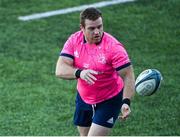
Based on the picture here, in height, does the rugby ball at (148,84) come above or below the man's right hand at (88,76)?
below

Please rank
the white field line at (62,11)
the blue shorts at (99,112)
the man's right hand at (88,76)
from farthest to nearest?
1. the white field line at (62,11)
2. the blue shorts at (99,112)
3. the man's right hand at (88,76)

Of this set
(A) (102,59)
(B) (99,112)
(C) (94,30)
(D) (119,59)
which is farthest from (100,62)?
(B) (99,112)

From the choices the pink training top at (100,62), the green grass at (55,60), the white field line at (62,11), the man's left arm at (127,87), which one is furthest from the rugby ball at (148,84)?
the white field line at (62,11)

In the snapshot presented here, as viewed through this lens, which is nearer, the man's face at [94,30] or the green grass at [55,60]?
the man's face at [94,30]

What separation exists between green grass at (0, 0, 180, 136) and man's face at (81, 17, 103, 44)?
8.06 feet

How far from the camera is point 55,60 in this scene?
12438 millimetres

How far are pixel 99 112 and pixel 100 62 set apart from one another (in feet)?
1.95

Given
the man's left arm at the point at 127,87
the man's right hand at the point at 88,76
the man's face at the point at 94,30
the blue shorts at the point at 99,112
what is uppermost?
the man's face at the point at 94,30

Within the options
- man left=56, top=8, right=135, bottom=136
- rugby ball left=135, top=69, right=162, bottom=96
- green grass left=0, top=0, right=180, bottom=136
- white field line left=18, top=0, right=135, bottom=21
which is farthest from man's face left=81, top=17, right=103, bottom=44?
white field line left=18, top=0, right=135, bottom=21

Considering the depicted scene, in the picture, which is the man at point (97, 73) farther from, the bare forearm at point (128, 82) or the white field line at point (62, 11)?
the white field line at point (62, 11)

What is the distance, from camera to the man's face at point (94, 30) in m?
7.34

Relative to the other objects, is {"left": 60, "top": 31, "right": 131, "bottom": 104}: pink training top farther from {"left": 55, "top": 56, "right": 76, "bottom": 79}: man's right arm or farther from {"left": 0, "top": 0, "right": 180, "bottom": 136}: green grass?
{"left": 0, "top": 0, "right": 180, "bottom": 136}: green grass

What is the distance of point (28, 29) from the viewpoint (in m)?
14.0

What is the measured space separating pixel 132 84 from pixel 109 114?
0.60 m
